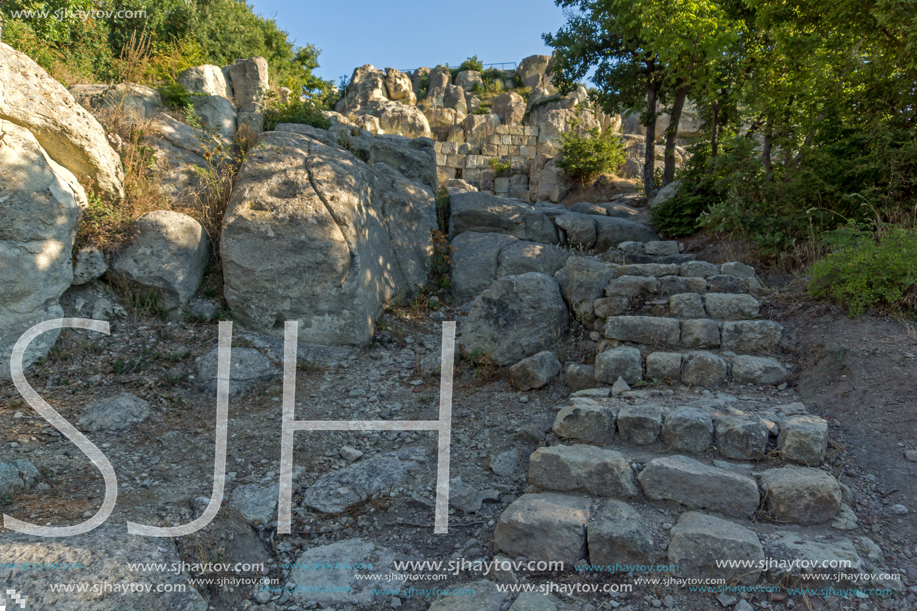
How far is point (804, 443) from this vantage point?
9.58 feet

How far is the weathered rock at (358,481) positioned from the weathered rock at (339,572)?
31 centimetres

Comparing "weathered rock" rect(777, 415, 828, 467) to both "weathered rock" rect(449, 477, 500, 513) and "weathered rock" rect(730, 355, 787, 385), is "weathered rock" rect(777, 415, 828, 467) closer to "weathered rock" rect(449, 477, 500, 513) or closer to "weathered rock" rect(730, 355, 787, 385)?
"weathered rock" rect(730, 355, 787, 385)

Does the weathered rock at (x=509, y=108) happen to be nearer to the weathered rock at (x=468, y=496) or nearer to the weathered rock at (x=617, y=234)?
the weathered rock at (x=617, y=234)

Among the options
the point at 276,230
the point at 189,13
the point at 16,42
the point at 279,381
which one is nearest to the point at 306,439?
the point at 279,381

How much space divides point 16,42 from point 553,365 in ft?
25.7

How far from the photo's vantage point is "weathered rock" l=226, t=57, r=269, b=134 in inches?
318

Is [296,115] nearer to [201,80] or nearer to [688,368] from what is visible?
[201,80]

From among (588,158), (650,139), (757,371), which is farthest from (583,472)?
(588,158)

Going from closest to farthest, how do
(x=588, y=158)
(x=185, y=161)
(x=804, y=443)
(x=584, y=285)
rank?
(x=804, y=443), (x=584, y=285), (x=185, y=161), (x=588, y=158)

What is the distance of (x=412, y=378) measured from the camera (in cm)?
490

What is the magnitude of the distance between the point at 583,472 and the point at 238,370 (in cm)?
312

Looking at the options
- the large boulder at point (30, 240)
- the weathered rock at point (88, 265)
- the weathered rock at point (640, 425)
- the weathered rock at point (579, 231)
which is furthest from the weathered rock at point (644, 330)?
the large boulder at point (30, 240)

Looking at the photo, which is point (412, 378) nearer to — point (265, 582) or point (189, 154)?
point (265, 582)

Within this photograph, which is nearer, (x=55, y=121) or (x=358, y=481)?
(x=358, y=481)
